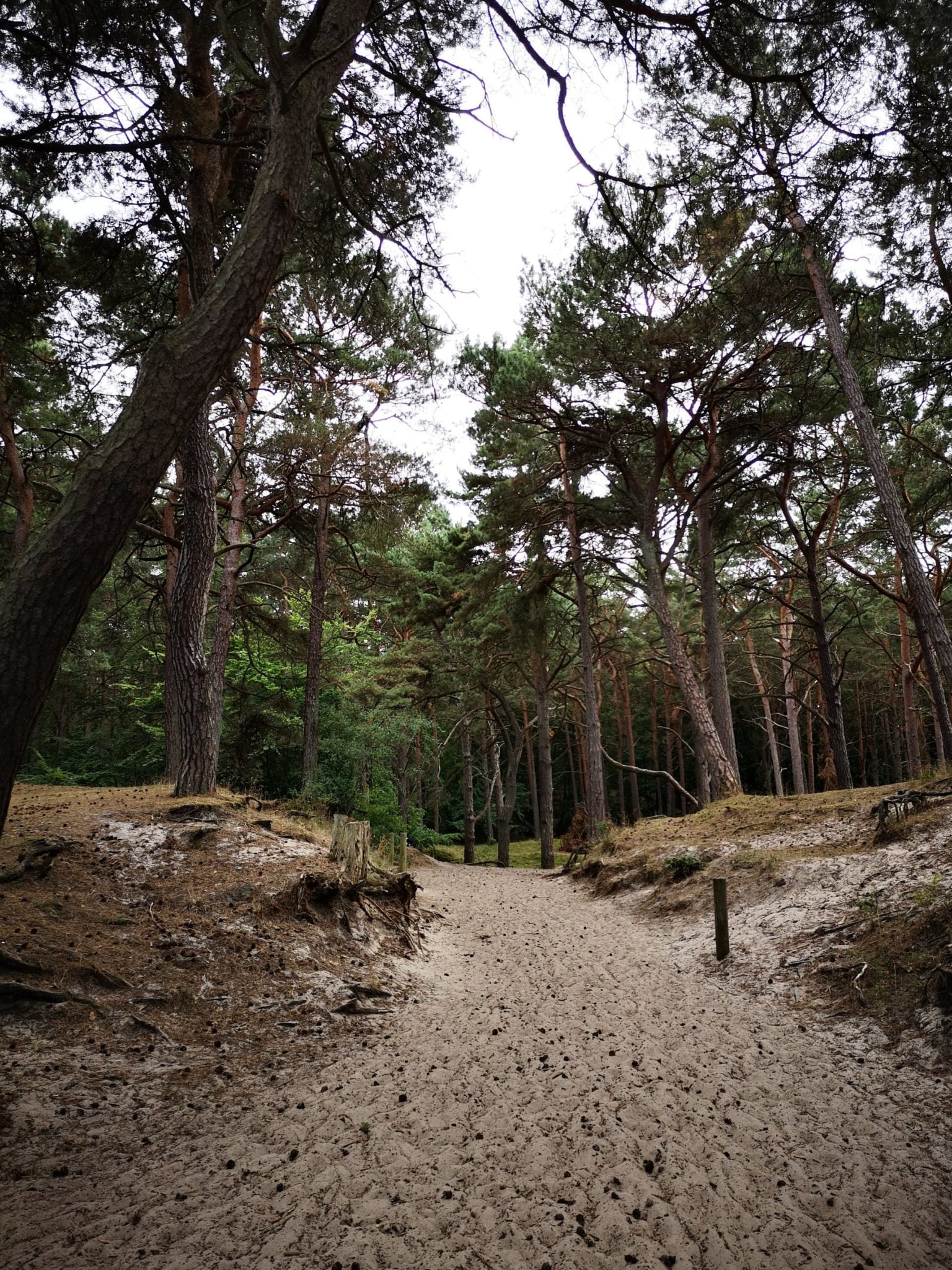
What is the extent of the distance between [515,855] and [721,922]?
872 inches

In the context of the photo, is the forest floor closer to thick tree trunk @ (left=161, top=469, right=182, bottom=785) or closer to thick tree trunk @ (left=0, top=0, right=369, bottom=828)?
thick tree trunk @ (left=0, top=0, right=369, bottom=828)

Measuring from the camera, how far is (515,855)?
26.8 m

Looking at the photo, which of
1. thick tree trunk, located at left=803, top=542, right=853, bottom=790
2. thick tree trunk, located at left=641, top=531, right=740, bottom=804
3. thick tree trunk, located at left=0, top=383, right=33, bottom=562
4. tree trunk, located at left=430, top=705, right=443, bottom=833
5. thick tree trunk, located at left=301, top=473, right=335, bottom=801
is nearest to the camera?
thick tree trunk, located at left=0, top=383, right=33, bottom=562

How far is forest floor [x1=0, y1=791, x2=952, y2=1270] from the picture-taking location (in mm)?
2258

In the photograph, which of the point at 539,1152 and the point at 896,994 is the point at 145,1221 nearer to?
the point at 539,1152

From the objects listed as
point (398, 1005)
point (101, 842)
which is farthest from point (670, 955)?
point (101, 842)

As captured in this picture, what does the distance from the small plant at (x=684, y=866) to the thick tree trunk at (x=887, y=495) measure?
4.55m

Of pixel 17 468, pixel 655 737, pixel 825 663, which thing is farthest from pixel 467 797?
pixel 17 468

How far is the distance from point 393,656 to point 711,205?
13.0m

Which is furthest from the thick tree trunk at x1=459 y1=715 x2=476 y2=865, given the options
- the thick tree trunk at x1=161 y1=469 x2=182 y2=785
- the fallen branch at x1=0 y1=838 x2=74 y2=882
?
the fallen branch at x1=0 y1=838 x2=74 y2=882

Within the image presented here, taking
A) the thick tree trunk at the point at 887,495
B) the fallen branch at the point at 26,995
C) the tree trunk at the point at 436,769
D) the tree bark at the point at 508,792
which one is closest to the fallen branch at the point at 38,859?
the fallen branch at the point at 26,995

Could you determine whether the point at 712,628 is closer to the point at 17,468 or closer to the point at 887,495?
the point at 887,495

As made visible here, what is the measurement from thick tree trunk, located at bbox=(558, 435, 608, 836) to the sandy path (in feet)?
35.8

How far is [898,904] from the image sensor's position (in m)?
4.85
